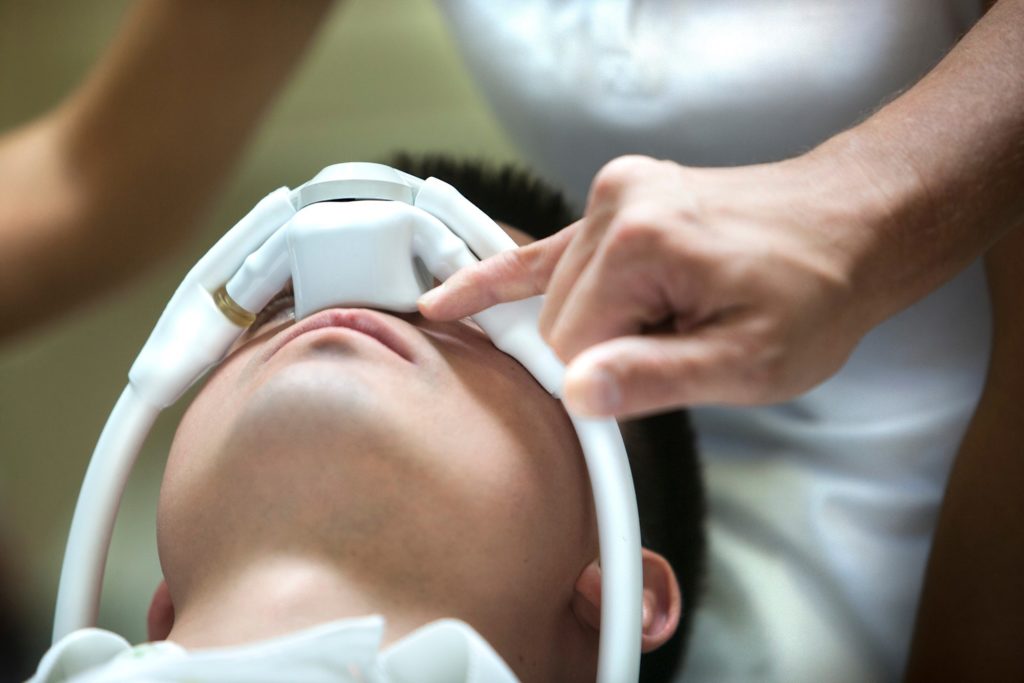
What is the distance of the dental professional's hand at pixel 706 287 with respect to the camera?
1.51ft

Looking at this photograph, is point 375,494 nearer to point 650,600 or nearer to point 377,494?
point 377,494

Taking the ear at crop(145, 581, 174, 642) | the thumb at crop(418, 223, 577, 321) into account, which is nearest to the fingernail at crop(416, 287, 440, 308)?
the thumb at crop(418, 223, 577, 321)

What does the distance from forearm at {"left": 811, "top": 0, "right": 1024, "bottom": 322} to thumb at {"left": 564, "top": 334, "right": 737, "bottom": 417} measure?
10cm

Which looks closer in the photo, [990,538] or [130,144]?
[990,538]

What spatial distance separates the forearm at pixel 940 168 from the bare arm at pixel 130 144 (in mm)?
713

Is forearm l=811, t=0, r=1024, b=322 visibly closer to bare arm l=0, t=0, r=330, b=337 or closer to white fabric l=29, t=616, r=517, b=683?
white fabric l=29, t=616, r=517, b=683

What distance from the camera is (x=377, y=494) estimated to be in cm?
58

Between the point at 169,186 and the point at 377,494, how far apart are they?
2.15 feet

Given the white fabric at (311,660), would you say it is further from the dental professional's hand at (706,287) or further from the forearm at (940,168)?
A: the forearm at (940,168)

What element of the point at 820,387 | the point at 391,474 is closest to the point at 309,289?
the point at 391,474

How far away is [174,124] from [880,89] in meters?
0.72

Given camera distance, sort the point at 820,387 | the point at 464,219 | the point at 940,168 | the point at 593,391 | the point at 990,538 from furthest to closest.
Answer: the point at 820,387 → the point at 990,538 → the point at 464,219 → the point at 940,168 → the point at 593,391

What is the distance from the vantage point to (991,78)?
0.63 meters

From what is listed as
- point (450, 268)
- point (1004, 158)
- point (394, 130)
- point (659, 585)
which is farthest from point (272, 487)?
point (394, 130)
